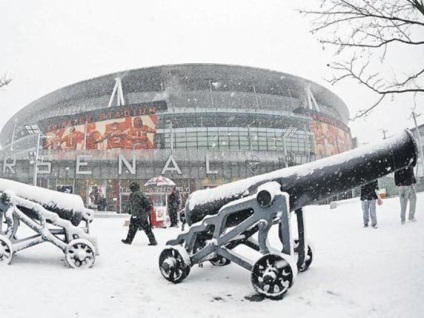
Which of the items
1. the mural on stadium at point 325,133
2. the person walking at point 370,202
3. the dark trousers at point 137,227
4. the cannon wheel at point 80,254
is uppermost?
the mural on stadium at point 325,133

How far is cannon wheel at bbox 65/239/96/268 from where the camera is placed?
5336mm

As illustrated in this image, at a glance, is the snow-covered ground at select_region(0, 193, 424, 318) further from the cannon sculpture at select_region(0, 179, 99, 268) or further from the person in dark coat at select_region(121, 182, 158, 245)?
the person in dark coat at select_region(121, 182, 158, 245)

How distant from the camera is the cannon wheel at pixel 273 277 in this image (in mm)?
3773

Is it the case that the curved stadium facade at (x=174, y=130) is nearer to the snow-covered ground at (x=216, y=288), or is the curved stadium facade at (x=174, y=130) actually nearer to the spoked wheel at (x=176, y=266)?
the snow-covered ground at (x=216, y=288)

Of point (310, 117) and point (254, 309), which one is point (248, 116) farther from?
point (254, 309)

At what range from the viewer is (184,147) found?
3612cm

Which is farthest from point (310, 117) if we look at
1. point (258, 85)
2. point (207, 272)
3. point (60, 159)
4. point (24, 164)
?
point (207, 272)

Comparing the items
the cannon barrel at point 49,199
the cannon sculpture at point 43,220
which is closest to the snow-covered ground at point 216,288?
the cannon sculpture at point 43,220

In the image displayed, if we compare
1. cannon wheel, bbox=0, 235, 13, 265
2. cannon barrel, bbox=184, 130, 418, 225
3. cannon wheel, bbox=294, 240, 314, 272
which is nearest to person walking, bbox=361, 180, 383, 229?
cannon wheel, bbox=294, 240, 314, 272

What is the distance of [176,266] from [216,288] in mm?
608

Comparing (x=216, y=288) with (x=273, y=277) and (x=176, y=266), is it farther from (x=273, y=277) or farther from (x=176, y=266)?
(x=273, y=277)

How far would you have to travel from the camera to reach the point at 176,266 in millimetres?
4648

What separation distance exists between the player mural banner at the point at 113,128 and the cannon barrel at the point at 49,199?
30960mm

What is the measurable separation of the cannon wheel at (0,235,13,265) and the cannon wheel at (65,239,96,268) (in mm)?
763
